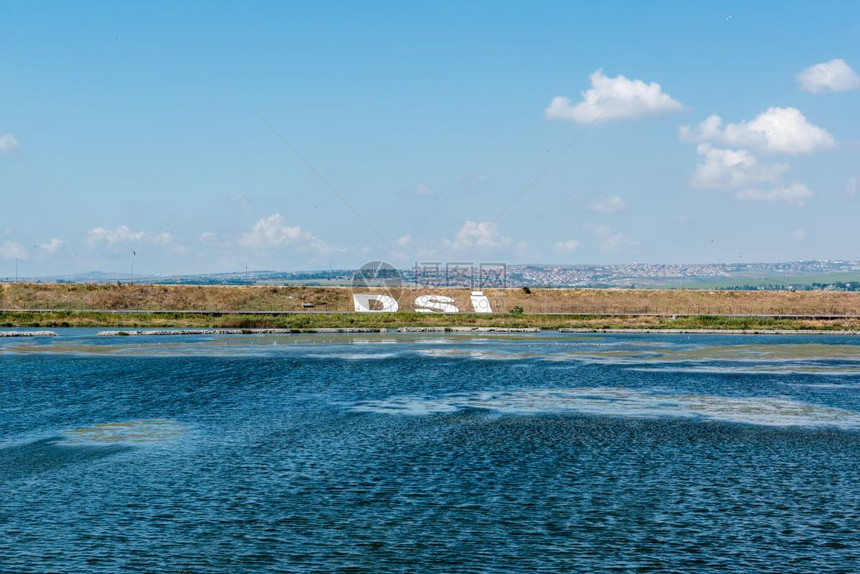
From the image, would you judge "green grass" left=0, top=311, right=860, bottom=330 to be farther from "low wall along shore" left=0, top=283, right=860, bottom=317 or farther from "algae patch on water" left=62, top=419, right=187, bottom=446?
"algae patch on water" left=62, top=419, right=187, bottom=446

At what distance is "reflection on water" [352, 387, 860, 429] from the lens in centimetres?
4616

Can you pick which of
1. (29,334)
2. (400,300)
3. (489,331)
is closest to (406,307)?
(400,300)

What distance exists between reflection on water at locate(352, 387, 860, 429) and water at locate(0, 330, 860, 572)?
0.86 ft

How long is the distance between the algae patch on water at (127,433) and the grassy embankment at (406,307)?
273 ft

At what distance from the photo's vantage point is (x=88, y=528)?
81.6ft

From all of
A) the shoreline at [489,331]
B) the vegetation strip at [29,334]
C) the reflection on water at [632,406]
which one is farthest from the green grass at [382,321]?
the reflection on water at [632,406]

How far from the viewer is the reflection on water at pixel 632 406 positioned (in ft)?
151

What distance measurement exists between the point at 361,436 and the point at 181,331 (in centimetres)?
8232

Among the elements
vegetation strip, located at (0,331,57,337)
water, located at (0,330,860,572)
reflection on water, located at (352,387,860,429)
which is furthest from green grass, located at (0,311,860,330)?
reflection on water, located at (352,387,860,429)

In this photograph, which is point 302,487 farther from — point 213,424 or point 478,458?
point 213,424

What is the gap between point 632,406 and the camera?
50312 mm

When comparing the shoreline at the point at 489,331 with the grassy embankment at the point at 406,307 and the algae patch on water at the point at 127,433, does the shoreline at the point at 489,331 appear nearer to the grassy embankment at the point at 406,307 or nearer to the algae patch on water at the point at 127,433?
the grassy embankment at the point at 406,307

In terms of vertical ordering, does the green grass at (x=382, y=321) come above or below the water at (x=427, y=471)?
above

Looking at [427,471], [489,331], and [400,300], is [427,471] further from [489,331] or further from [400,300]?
[400,300]
